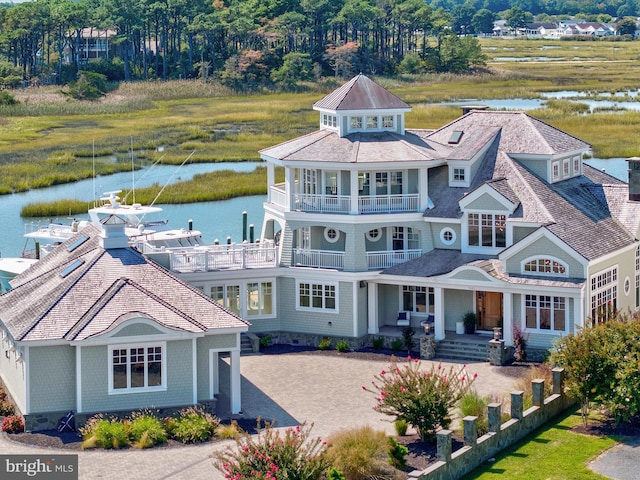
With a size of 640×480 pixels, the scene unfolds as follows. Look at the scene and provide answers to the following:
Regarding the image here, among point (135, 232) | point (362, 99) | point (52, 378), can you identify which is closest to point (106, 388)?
point (52, 378)

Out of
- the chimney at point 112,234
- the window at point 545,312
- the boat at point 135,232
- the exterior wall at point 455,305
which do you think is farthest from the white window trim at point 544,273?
the chimney at point 112,234

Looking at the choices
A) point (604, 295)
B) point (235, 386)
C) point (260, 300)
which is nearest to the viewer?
point (235, 386)

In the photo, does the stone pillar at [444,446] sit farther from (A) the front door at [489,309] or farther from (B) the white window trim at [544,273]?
(A) the front door at [489,309]

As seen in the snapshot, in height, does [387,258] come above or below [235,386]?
above

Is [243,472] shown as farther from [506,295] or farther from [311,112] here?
[311,112]

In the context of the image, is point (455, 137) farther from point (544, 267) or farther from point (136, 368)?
point (136, 368)

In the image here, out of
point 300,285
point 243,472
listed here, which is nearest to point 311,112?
point 300,285

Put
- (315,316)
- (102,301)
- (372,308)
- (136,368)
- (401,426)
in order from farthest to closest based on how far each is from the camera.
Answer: (315,316) → (372,308) → (102,301) → (136,368) → (401,426)

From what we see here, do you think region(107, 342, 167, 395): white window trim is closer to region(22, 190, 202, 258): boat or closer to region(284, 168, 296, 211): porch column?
region(22, 190, 202, 258): boat
